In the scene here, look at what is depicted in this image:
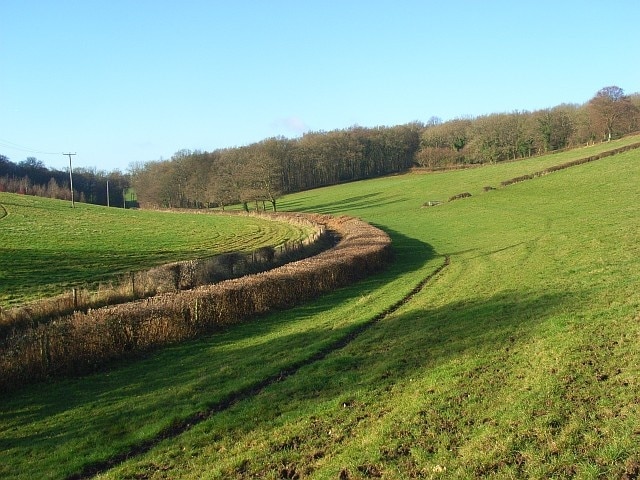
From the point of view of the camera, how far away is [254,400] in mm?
10352

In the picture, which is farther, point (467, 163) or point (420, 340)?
point (467, 163)

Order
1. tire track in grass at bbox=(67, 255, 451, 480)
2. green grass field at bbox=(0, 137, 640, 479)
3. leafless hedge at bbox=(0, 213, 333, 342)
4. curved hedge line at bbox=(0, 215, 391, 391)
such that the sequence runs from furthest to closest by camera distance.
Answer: leafless hedge at bbox=(0, 213, 333, 342) < curved hedge line at bbox=(0, 215, 391, 391) < tire track in grass at bbox=(67, 255, 451, 480) < green grass field at bbox=(0, 137, 640, 479)

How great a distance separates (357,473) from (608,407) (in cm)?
369

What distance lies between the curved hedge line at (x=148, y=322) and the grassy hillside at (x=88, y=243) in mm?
8836

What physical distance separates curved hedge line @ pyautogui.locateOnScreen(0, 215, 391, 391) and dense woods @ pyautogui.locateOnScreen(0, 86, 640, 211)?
199ft

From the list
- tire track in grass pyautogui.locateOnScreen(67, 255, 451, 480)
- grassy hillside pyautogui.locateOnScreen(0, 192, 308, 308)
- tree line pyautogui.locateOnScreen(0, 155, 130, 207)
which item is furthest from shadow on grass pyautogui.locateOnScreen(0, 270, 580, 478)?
tree line pyautogui.locateOnScreen(0, 155, 130, 207)

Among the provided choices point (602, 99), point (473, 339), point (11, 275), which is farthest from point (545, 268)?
point (602, 99)

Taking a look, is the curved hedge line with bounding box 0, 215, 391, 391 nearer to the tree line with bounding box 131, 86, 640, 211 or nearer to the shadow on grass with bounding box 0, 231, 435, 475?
the shadow on grass with bounding box 0, 231, 435, 475

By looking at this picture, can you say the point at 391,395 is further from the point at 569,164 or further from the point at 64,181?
the point at 64,181

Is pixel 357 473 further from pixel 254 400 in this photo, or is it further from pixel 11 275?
pixel 11 275

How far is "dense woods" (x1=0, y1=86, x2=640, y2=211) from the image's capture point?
84.9 meters

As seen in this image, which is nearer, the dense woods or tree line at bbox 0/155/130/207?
the dense woods

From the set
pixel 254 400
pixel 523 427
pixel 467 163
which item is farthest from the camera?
pixel 467 163

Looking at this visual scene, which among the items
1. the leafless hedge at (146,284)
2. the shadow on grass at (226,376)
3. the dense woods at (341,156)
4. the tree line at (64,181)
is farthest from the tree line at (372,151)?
the shadow on grass at (226,376)
